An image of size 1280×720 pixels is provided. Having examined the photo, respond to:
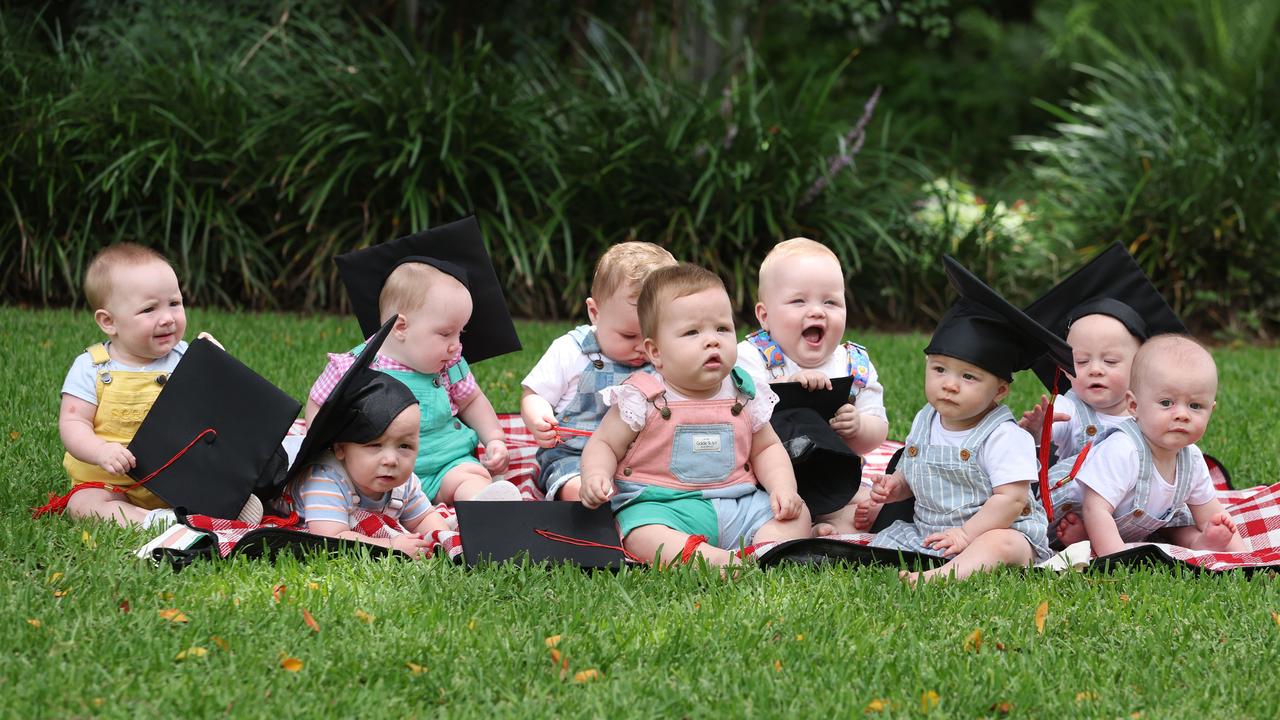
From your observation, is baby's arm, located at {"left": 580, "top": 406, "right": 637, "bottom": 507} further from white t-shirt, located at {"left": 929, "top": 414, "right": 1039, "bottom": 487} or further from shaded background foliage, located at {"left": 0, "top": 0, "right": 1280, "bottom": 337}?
shaded background foliage, located at {"left": 0, "top": 0, "right": 1280, "bottom": 337}

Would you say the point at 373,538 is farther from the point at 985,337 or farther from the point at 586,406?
the point at 985,337

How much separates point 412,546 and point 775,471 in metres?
1.19

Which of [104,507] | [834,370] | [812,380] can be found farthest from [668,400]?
[104,507]

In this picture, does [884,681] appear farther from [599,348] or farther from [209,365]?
[209,365]

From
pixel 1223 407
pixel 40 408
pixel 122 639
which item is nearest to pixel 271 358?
pixel 40 408

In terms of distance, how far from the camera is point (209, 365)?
13.3 feet

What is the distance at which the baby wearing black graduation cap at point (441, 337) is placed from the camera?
14.5 ft

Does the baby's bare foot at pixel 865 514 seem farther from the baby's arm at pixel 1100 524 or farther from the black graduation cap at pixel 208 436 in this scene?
the black graduation cap at pixel 208 436

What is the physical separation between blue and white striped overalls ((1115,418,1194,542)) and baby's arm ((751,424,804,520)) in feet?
3.62

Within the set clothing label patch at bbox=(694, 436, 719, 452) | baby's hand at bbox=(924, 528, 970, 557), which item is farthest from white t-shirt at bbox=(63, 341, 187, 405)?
baby's hand at bbox=(924, 528, 970, 557)

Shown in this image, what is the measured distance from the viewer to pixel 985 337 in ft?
12.6

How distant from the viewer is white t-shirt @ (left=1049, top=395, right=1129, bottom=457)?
4.63 meters

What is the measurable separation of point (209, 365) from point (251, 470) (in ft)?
1.22

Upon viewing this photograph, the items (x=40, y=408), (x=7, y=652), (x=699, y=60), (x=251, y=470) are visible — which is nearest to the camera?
(x=7, y=652)
